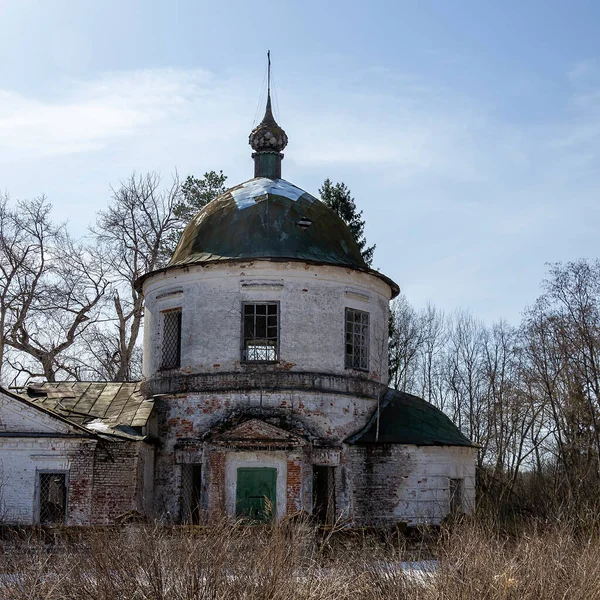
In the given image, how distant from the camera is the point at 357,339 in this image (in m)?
21.1

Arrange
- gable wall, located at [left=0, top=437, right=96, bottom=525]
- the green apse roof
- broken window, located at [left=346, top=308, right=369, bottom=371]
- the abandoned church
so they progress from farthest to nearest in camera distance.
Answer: broken window, located at [left=346, top=308, right=369, bottom=371], the green apse roof, the abandoned church, gable wall, located at [left=0, top=437, right=96, bottom=525]

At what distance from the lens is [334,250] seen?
21250 mm

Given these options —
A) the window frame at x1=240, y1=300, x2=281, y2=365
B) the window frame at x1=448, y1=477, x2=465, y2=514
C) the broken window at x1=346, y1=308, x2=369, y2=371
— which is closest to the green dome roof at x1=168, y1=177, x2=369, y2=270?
the window frame at x1=240, y1=300, x2=281, y2=365

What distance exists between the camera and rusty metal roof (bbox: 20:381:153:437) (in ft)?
64.4

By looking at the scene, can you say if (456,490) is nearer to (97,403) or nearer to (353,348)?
(353,348)

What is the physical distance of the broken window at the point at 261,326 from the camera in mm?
20203

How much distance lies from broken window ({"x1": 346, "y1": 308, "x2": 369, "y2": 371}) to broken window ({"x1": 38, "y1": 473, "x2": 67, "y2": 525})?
6585 mm

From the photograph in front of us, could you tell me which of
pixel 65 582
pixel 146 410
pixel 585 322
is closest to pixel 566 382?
pixel 585 322

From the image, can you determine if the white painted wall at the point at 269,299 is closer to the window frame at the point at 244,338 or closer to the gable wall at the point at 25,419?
the window frame at the point at 244,338

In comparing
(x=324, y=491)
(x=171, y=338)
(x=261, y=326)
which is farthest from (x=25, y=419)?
(x=324, y=491)

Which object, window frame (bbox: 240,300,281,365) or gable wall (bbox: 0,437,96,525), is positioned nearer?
gable wall (bbox: 0,437,96,525)

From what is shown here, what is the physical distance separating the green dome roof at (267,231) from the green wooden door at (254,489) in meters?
4.55

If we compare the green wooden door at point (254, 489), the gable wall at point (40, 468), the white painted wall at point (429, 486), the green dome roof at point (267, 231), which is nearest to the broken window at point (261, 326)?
the green dome roof at point (267, 231)

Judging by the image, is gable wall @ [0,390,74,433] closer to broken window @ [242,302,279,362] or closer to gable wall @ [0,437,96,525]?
gable wall @ [0,437,96,525]
